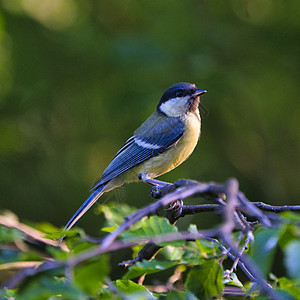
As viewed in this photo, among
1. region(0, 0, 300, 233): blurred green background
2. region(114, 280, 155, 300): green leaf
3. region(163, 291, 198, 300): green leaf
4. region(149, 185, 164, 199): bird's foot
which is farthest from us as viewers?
region(0, 0, 300, 233): blurred green background

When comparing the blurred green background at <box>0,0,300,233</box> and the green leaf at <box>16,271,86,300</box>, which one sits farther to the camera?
the blurred green background at <box>0,0,300,233</box>

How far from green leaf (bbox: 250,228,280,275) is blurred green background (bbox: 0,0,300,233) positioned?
10.2ft

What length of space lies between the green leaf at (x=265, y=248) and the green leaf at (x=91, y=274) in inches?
13.1

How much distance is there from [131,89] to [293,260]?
3.55 m

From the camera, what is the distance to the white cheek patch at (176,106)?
369 cm

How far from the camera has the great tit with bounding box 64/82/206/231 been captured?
341cm

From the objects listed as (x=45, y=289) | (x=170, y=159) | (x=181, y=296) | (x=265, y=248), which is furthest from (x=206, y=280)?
(x=170, y=159)

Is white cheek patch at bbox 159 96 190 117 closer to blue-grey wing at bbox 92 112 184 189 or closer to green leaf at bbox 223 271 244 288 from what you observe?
blue-grey wing at bbox 92 112 184 189

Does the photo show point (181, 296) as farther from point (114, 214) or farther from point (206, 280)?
point (114, 214)

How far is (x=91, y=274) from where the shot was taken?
100cm

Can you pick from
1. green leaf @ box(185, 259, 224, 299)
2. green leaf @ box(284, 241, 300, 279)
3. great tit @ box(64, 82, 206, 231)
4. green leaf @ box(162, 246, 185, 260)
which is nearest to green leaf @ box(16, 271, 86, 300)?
green leaf @ box(284, 241, 300, 279)

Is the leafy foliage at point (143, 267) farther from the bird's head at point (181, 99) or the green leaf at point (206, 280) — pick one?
the bird's head at point (181, 99)

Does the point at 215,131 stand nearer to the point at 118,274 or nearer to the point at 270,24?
the point at 270,24

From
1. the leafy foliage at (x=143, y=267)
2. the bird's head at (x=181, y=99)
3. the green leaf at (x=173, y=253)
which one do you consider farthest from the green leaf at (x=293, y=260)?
the bird's head at (x=181, y=99)
